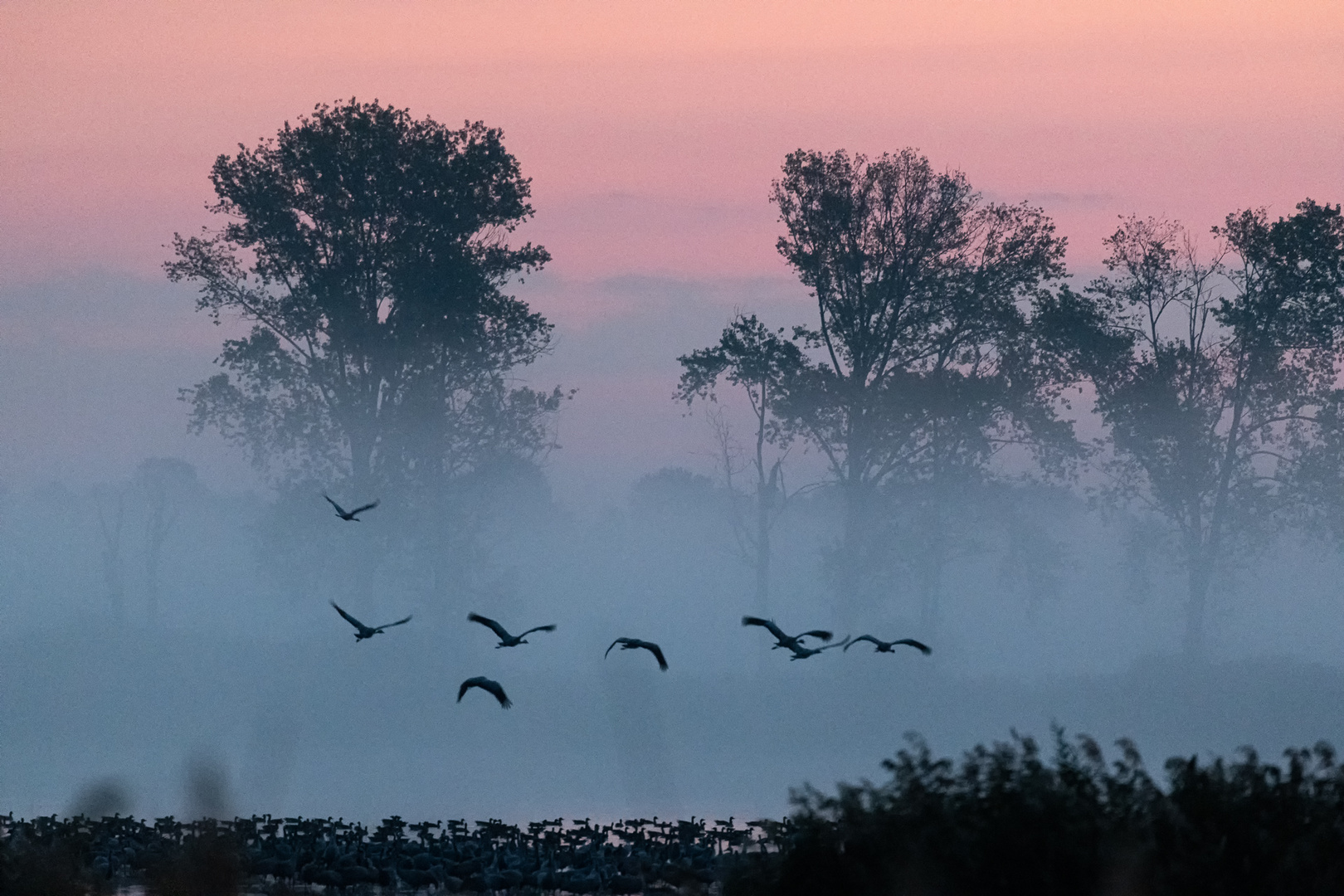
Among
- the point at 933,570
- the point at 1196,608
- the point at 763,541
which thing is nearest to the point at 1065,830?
the point at 1196,608

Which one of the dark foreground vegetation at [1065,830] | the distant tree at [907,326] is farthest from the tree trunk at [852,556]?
the dark foreground vegetation at [1065,830]

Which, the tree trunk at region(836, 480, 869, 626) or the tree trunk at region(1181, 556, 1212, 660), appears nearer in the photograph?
the tree trunk at region(1181, 556, 1212, 660)

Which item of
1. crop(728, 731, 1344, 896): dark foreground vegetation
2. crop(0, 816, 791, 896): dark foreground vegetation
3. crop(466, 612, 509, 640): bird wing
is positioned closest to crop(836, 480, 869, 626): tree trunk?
crop(0, 816, 791, 896): dark foreground vegetation

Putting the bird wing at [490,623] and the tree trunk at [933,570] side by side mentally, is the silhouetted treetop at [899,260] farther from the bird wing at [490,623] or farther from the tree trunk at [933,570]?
the bird wing at [490,623]

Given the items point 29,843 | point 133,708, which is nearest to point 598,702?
point 133,708

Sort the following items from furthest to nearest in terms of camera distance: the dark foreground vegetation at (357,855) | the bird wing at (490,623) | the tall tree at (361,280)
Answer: the tall tree at (361,280) → the bird wing at (490,623) → the dark foreground vegetation at (357,855)

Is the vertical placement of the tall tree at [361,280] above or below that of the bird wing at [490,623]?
above

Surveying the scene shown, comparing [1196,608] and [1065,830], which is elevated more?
[1196,608]

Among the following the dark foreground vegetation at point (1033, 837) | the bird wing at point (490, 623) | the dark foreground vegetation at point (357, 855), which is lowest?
the dark foreground vegetation at point (357, 855)

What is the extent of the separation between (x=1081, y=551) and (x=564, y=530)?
1322 inches

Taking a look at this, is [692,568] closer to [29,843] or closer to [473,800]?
[473,800]

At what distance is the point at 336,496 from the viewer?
5703cm

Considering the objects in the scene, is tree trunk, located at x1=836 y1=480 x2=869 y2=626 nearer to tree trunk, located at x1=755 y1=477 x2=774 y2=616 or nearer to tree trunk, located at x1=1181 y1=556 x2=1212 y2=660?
tree trunk, located at x1=755 y1=477 x2=774 y2=616

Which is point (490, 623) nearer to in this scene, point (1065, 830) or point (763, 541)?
point (1065, 830)
